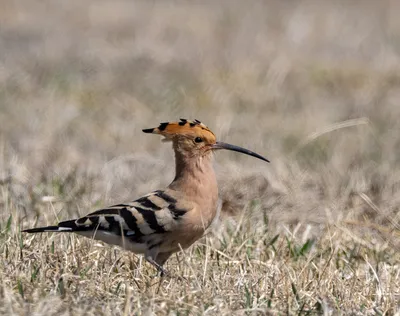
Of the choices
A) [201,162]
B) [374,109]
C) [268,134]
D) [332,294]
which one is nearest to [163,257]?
[201,162]

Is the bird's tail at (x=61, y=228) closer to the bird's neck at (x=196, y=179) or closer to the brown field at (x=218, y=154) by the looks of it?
the brown field at (x=218, y=154)

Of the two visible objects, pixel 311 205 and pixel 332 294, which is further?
pixel 311 205

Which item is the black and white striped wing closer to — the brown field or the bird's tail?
the bird's tail

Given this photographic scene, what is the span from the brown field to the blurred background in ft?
0.08

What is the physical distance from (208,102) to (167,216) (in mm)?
5215

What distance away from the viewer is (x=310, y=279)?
15.8ft

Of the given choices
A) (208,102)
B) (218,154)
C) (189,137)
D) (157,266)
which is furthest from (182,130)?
(208,102)

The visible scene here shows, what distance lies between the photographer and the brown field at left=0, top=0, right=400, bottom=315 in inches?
175

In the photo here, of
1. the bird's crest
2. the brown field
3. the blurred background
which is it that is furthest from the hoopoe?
the blurred background

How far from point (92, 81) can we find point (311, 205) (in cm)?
435

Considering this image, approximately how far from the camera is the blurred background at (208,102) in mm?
6684

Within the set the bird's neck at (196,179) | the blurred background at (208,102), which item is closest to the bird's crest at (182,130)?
the bird's neck at (196,179)

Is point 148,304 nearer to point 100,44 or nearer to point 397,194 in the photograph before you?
point 397,194

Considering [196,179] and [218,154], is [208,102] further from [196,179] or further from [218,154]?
[196,179]
